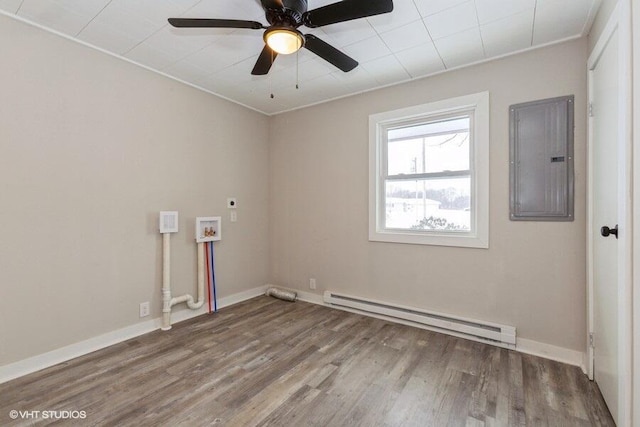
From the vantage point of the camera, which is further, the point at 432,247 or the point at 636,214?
the point at 432,247

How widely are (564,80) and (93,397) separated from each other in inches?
159

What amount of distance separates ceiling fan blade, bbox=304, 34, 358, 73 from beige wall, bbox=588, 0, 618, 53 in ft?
4.95

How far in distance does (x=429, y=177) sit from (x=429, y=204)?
0.92 ft

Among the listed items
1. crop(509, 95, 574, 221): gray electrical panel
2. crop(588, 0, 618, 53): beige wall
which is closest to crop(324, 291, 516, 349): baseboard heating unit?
crop(509, 95, 574, 221): gray electrical panel

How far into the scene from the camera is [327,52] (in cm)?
199

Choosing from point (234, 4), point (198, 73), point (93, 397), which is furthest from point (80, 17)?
point (93, 397)

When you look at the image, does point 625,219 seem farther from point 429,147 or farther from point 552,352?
point 429,147

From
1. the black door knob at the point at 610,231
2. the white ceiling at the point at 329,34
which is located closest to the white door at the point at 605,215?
Answer: the black door knob at the point at 610,231

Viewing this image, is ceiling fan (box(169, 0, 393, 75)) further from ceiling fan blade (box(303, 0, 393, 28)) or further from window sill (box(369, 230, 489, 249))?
window sill (box(369, 230, 489, 249))

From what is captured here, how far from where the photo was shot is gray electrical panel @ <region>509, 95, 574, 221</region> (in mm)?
2264

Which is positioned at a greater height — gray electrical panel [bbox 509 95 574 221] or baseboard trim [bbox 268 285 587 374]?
gray electrical panel [bbox 509 95 574 221]

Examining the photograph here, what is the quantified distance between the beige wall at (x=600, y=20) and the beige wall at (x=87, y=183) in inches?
133

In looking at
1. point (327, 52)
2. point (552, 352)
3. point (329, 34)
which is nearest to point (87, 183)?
point (327, 52)

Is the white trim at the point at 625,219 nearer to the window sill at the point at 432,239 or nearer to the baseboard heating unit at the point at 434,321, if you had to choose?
the baseboard heating unit at the point at 434,321
